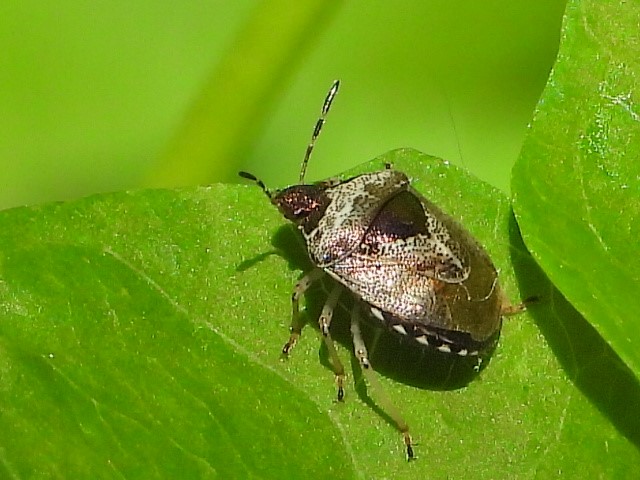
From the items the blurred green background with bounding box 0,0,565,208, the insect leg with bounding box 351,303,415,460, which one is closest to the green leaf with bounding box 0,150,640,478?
the insect leg with bounding box 351,303,415,460

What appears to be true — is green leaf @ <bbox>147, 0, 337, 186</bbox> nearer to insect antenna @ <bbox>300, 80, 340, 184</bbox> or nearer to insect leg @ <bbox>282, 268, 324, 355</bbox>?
insect antenna @ <bbox>300, 80, 340, 184</bbox>

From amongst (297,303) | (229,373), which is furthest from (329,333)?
(229,373)

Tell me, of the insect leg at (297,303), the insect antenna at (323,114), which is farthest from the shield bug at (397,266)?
the insect antenna at (323,114)

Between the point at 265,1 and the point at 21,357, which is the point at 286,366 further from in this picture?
the point at 265,1

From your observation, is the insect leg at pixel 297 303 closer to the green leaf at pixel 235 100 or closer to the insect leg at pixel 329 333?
the insect leg at pixel 329 333

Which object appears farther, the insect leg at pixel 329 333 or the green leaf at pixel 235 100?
the green leaf at pixel 235 100

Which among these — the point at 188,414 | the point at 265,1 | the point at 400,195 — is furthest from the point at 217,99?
the point at 188,414

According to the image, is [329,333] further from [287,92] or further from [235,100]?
[287,92]
